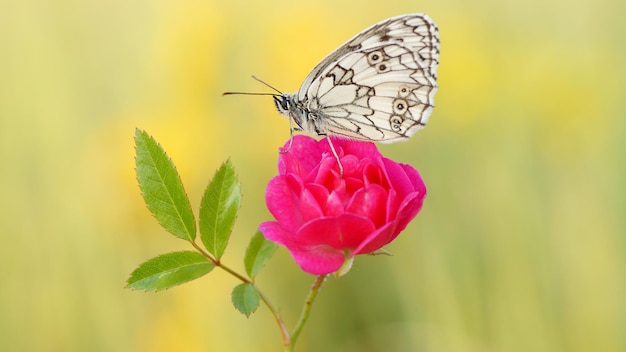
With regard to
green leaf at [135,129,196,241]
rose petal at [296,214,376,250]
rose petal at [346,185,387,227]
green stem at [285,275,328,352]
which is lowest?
green stem at [285,275,328,352]

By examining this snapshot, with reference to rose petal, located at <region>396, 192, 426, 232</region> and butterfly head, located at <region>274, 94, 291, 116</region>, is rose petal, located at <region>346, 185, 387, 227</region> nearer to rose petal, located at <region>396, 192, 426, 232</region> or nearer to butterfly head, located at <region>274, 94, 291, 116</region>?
rose petal, located at <region>396, 192, 426, 232</region>

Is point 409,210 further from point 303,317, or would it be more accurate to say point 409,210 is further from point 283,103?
point 283,103

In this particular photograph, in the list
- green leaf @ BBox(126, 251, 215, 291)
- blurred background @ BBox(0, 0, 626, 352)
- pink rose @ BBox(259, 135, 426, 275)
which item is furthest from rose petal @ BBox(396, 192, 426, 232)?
blurred background @ BBox(0, 0, 626, 352)

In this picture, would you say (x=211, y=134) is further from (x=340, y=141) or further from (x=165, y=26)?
(x=340, y=141)

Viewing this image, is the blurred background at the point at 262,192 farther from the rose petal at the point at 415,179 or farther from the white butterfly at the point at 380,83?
the rose petal at the point at 415,179

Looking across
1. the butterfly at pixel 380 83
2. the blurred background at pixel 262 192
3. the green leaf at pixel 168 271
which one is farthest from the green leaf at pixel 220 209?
the blurred background at pixel 262 192

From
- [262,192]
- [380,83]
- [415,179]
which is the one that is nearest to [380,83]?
[380,83]

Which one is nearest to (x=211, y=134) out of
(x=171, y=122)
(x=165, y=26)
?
(x=171, y=122)
